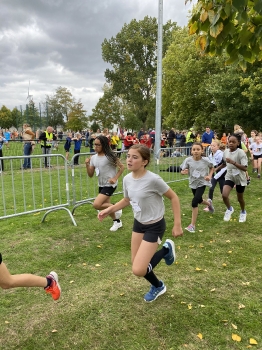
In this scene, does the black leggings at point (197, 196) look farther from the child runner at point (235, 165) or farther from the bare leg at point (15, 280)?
the bare leg at point (15, 280)

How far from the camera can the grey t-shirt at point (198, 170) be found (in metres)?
5.81

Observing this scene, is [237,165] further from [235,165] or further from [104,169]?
[104,169]

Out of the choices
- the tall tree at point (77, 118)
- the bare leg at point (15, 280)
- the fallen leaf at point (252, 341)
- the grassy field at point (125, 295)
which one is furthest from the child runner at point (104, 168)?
the tall tree at point (77, 118)

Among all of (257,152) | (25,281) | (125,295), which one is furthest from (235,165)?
(257,152)

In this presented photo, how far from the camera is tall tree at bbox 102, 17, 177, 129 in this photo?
48250 millimetres

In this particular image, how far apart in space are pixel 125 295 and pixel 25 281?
A: 4.03 feet

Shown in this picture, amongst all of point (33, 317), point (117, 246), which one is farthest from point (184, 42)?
point (33, 317)

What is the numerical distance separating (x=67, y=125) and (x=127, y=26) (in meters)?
20.6

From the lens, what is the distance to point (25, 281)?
2834mm

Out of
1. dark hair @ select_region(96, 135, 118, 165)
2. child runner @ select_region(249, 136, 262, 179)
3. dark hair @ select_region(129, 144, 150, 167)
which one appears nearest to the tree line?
dark hair @ select_region(129, 144, 150, 167)

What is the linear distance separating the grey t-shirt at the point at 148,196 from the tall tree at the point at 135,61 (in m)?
46.6

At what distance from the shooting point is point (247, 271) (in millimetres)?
4059

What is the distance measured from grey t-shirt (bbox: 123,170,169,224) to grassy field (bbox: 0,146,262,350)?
99 centimetres

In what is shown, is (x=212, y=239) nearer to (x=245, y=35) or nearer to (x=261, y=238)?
(x=261, y=238)
